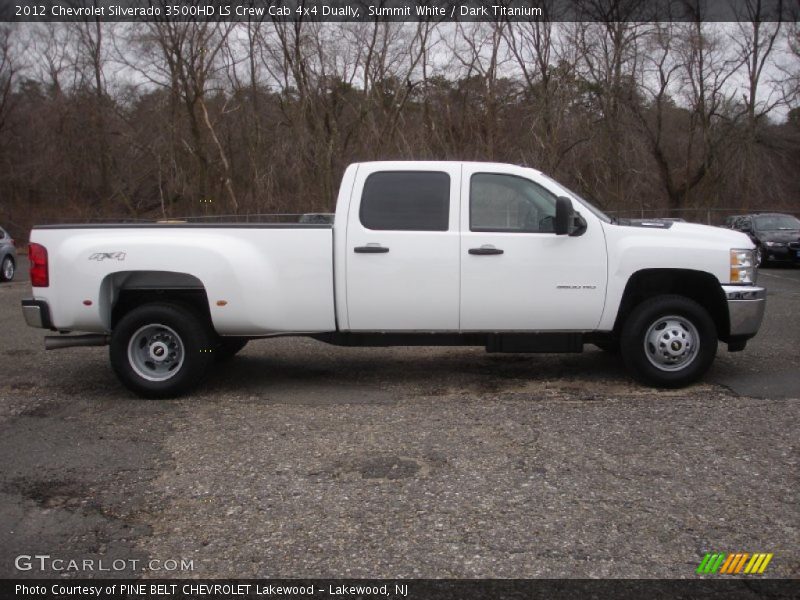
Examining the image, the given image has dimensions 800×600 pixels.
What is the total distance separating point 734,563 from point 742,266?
147 inches

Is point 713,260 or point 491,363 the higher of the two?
point 713,260

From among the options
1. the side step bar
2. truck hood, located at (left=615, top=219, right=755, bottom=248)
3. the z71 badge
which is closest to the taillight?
the z71 badge

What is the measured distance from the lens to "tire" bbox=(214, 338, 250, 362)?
293 inches

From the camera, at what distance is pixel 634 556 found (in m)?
3.54

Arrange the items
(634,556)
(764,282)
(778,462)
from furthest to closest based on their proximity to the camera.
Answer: (764,282)
(778,462)
(634,556)

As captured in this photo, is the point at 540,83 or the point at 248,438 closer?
the point at 248,438

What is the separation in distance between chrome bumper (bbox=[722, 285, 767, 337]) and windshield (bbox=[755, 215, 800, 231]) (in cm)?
1635

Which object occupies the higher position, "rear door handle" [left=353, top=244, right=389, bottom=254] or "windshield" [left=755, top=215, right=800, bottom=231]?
"windshield" [left=755, top=215, right=800, bottom=231]

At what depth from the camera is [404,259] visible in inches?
253

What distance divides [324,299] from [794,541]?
398cm

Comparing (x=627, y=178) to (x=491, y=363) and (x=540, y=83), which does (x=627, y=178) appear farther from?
(x=491, y=363)

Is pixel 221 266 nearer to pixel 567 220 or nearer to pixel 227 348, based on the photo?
pixel 227 348

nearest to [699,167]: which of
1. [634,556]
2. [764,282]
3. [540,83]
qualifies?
[540,83]

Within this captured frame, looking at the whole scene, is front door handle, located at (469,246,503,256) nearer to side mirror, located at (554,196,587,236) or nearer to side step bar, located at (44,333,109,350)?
side mirror, located at (554,196,587,236)
